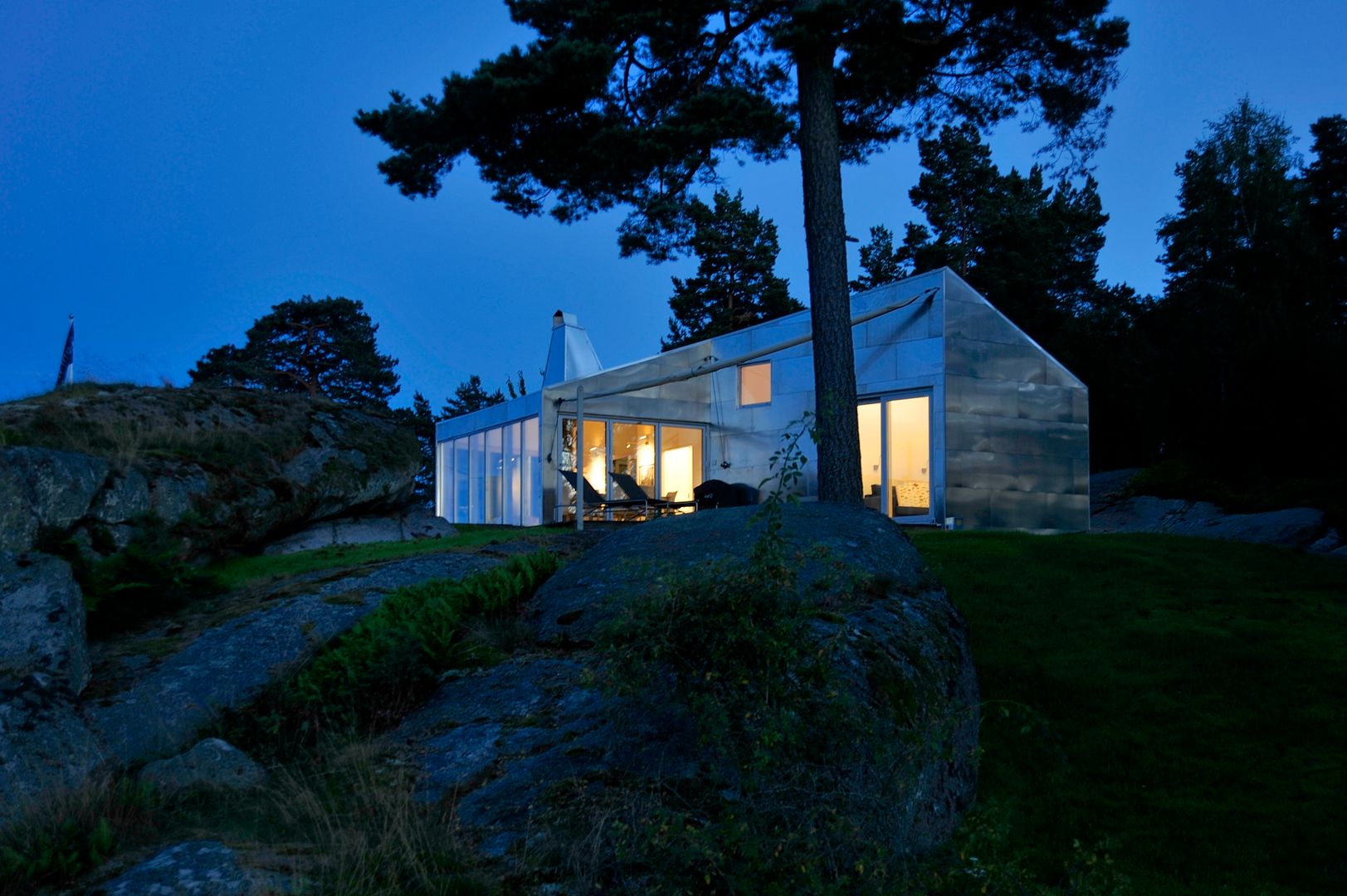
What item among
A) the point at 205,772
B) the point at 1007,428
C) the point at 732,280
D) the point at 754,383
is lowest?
the point at 205,772

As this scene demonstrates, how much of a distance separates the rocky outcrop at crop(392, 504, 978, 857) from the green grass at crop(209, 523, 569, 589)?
9.46 ft

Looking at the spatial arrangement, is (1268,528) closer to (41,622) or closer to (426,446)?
(41,622)

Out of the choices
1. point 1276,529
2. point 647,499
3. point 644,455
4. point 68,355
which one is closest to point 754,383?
point 644,455

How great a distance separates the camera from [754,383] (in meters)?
19.2

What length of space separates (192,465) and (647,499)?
7910mm

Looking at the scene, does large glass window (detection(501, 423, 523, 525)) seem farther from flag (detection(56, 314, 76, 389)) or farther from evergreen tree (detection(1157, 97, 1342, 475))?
evergreen tree (detection(1157, 97, 1342, 475))

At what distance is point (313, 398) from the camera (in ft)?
38.8

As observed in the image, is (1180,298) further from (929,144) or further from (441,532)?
(441,532)

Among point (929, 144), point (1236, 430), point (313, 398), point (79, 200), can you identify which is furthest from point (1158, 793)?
point (79, 200)

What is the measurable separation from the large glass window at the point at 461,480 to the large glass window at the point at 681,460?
546cm

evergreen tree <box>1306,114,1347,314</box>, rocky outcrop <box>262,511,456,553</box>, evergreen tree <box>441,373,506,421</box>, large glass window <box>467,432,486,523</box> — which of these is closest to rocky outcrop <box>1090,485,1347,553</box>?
rocky outcrop <box>262,511,456,553</box>

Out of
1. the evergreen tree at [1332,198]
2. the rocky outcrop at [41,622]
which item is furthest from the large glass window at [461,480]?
the evergreen tree at [1332,198]

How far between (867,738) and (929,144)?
3552 cm

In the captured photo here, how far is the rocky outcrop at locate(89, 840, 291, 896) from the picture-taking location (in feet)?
9.60
